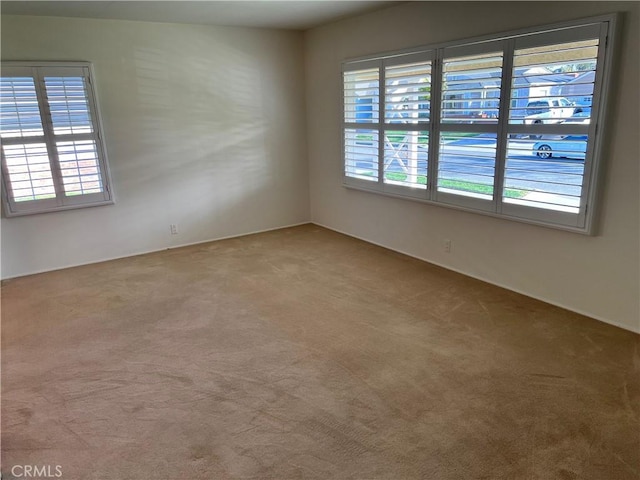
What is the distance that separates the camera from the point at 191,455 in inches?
80.0

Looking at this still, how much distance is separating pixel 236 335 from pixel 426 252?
2.24 meters

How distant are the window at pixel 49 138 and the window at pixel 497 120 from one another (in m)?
2.87

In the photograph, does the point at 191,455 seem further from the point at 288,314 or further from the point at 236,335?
the point at 288,314

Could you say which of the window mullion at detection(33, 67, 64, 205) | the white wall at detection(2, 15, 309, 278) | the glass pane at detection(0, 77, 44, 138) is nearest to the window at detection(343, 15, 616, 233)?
the white wall at detection(2, 15, 309, 278)

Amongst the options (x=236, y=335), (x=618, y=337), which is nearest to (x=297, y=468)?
(x=236, y=335)

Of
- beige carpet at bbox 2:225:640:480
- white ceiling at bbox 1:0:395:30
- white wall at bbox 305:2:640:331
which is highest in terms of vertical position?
white ceiling at bbox 1:0:395:30

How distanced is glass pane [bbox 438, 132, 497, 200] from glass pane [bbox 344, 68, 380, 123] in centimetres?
101

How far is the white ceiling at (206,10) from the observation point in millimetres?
3729

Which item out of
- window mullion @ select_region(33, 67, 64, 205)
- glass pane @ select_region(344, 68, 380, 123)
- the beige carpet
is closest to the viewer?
the beige carpet

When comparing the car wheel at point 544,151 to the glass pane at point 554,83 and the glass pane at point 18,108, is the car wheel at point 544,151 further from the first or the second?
the glass pane at point 18,108

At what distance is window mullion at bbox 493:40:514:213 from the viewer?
331 centimetres

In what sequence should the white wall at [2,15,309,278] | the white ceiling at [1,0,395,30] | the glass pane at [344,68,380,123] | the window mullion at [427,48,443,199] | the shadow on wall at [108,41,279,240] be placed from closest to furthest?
the white ceiling at [1,0,395,30] < the window mullion at [427,48,443,199] < the white wall at [2,15,309,278] < the glass pane at [344,68,380,123] < the shadow on wall at [108,41,279,240]

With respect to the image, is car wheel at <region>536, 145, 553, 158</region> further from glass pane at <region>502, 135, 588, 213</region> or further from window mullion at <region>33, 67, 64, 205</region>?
window mullion at <region>33, 67, 64, 205</region>

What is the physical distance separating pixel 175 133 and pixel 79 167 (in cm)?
107
